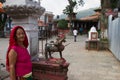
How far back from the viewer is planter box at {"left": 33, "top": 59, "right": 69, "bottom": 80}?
5852 mm

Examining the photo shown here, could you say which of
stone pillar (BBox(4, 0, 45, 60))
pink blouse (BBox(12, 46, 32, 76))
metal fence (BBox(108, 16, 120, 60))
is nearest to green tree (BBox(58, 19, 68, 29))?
metal fence (BBox(108, 16, 120, 60))

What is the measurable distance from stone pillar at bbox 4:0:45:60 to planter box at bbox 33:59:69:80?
1.51ft

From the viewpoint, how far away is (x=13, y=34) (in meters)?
4.29

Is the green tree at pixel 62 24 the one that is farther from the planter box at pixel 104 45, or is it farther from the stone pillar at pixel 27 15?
the stone pillar at pixel 27 15

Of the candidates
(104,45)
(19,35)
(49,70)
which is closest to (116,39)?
(104,45)

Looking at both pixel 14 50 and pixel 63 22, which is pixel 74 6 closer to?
pixel 63 22

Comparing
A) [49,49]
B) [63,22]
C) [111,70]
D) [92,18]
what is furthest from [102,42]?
[63,22]

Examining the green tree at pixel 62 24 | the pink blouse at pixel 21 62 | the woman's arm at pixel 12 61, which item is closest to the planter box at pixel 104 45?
the pink blouse at pixel 21 62

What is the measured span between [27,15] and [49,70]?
4.41ft

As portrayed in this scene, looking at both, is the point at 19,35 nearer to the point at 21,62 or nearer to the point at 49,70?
the point at 21,62

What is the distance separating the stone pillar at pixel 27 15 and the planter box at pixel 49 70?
1.51 ft

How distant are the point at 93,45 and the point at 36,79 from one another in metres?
11.2

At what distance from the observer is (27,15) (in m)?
5.96

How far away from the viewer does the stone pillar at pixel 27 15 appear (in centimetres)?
578
